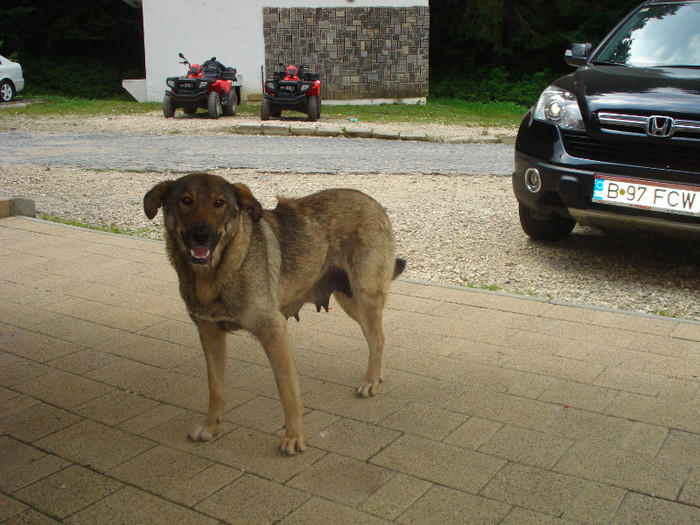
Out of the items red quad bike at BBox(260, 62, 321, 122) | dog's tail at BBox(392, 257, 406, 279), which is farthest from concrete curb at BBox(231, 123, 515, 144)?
dog's tail at BBox(392, 257, 406, 279)

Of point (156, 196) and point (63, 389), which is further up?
point (156, 196)

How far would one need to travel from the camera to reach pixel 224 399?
3607 mm

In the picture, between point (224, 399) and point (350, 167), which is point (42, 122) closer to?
point (350, 167)

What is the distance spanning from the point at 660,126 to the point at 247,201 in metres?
3.47

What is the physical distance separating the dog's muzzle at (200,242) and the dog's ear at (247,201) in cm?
28

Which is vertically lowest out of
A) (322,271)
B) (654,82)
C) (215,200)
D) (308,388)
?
(308,388)

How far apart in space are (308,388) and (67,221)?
506 cm

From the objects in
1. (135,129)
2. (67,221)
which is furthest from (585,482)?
(135,129)

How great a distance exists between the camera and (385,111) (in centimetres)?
2184

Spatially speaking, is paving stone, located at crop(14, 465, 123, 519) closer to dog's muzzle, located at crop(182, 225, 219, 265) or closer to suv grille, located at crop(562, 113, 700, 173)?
dog's muzzle, located at crop(182, 225, 219, 265)

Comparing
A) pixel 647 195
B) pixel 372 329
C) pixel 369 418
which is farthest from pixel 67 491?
pixel 647 195

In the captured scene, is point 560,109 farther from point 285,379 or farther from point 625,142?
point 285,379

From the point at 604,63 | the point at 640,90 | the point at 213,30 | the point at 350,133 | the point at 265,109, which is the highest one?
the point at 213,30

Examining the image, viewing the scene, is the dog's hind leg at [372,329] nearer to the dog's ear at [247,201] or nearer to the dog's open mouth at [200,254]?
the dog's ear at [247,201]
